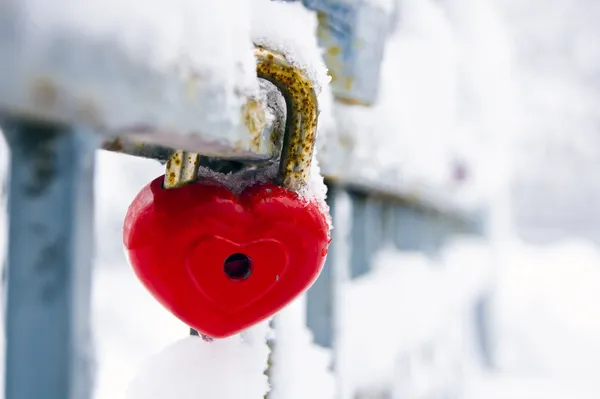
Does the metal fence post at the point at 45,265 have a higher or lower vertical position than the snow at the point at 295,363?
higher

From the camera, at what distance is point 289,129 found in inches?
16.7

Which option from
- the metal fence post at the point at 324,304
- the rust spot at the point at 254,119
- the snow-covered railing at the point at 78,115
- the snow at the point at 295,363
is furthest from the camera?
the metal fence post at the point at 324,304

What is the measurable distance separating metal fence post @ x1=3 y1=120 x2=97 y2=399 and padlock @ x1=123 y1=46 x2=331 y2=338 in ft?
0.17

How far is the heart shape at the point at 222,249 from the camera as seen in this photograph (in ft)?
1.21

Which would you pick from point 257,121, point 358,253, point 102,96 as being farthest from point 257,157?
point 358,253

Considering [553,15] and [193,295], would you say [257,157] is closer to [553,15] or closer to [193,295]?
[193,295]

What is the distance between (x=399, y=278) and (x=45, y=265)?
Result: 34.4 inches

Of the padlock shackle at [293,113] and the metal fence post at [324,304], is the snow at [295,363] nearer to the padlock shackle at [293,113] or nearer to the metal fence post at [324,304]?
the metal fence post at [324,304]

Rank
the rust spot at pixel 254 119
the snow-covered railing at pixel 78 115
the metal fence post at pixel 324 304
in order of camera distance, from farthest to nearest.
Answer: the metal fence post at pixel 324 304 < the rust spot at pixel 254 119 < the snow-covered railing at pixel 78 115

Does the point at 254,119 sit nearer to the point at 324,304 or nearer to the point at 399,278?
the point at 324,304

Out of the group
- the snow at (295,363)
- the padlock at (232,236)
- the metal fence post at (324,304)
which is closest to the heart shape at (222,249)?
the padlock at (232,236)

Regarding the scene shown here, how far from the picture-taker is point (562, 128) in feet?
22.5

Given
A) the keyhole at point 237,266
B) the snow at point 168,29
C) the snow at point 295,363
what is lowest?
the snow at point 295,363

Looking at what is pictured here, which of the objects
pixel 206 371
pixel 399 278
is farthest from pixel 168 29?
pixel 399 278
